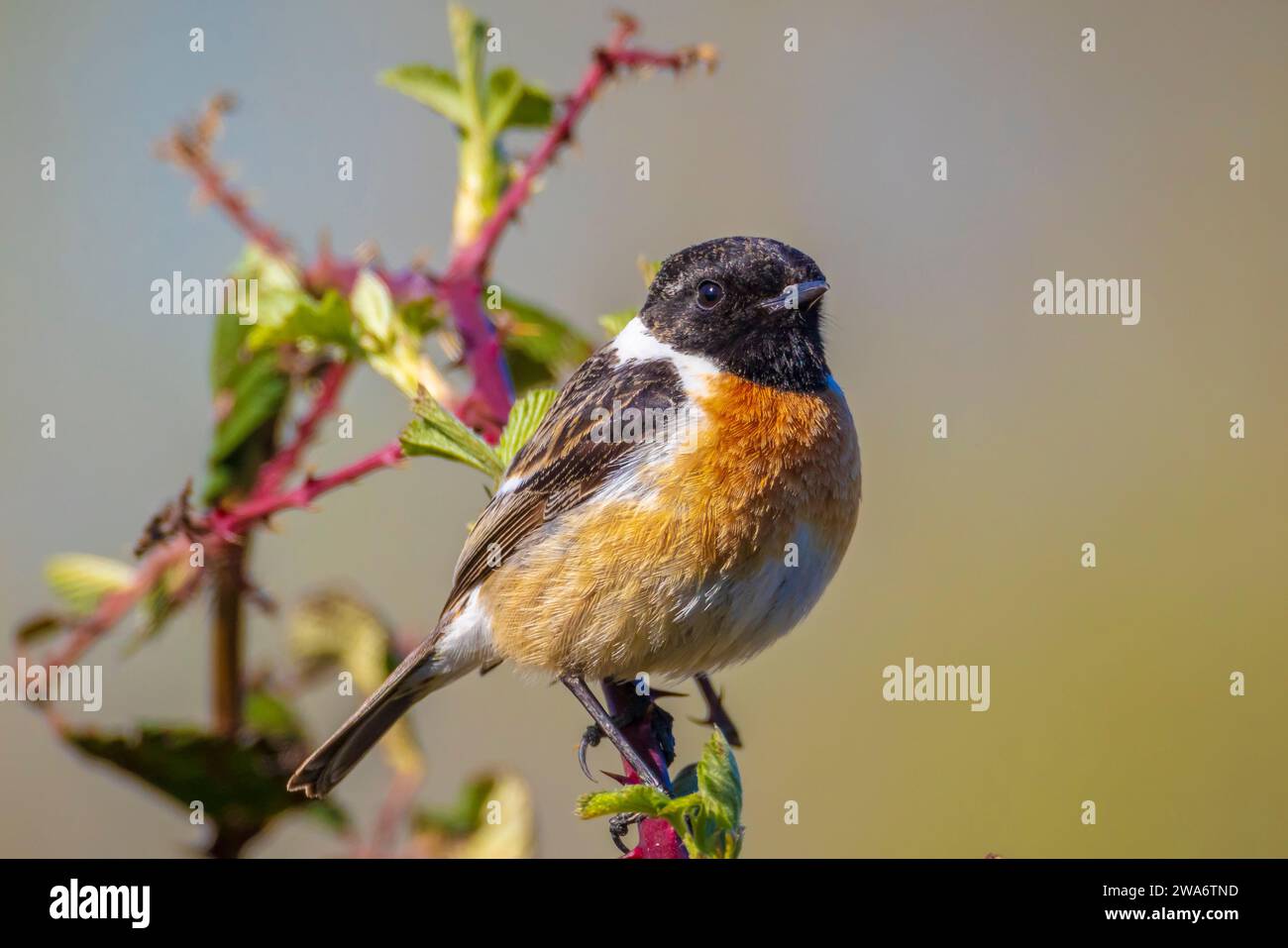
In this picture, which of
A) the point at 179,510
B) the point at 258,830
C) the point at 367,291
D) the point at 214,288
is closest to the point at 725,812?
the point at 258,830

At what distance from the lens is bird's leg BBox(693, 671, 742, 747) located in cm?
395

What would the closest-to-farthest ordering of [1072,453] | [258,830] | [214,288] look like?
[258,830], [214,288], [1072,453]

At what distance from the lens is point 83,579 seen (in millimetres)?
3195

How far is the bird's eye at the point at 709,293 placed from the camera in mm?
4062

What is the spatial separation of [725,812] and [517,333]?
5.31 ft

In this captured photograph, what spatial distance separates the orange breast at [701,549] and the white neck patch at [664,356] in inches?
2.4

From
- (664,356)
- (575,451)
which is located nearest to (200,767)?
(575,451)

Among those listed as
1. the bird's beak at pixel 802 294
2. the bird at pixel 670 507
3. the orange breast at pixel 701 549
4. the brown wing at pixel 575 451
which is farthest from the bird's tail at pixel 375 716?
the bird's beak at pixel 802 294

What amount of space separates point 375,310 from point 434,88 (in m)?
0.66

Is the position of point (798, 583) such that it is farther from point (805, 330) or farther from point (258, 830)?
point (258, 830)

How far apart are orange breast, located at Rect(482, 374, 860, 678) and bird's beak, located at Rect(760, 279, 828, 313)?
0.87 feet

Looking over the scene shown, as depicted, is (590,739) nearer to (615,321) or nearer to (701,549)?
(701,549)

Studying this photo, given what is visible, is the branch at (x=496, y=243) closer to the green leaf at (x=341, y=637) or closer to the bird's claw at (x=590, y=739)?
the green leaf at (x=341, y=637)

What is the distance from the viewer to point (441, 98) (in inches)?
136
